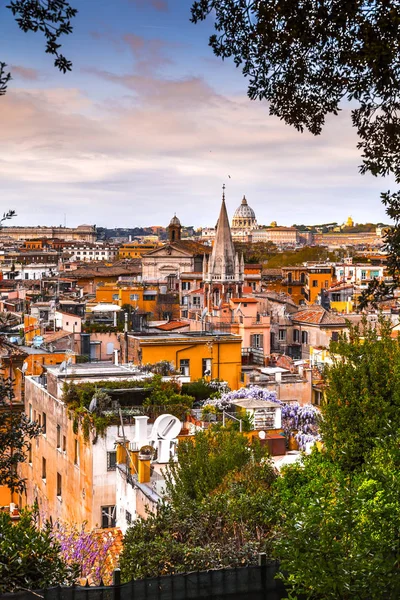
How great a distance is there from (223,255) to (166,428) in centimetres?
3856

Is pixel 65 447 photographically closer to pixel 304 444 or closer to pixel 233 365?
pixel 304 444

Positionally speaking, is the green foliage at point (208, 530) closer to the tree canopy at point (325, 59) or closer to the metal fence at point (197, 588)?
the metal fence at point (197, 588)

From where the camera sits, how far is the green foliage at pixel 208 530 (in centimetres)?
757

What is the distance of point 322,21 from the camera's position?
5.19m

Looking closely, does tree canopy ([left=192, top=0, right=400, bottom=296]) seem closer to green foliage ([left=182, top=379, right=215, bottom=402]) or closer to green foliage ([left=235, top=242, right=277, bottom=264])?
green foliage ([left=182, top=379, right=215, bottom=402])

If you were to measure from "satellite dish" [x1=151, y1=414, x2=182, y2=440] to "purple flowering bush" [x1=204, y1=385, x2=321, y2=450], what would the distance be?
2.02 meters

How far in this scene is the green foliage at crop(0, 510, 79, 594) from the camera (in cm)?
601

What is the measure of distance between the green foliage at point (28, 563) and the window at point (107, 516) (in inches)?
254

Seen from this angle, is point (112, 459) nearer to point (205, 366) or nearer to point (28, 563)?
point (28, 563)

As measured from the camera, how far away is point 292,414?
15211 mm

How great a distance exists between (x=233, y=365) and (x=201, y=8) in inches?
604

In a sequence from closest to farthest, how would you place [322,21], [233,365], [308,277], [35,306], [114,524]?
[322,21], [114,524], [233,365], [35,306], [308,277]

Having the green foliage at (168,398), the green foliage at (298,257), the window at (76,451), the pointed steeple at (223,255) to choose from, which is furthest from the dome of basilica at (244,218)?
the window at (76,451)

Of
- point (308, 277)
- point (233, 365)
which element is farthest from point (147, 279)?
point (233, 365)
